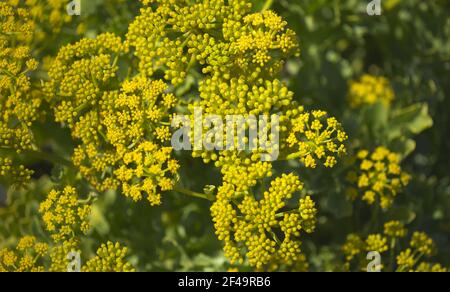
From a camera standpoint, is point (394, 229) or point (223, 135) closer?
point (223, 135)

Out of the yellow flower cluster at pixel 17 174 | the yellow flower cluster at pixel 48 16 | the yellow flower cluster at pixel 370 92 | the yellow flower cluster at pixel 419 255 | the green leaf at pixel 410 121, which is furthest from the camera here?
the yellow flower cluster at pixel 370 92

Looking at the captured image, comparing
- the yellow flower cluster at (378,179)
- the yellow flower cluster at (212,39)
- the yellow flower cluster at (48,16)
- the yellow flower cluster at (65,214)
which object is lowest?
the yellow flower cluster at (65,214)

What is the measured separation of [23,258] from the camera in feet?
5.55

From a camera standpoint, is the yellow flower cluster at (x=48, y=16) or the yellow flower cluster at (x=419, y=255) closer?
the yellow flower cluster at (x=48, y=16)

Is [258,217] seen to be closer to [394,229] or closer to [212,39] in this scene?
[212,39]

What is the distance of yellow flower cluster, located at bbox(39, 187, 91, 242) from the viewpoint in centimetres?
162

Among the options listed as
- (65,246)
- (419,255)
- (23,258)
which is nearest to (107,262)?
(65,246)

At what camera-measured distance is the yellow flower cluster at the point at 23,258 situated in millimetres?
1682

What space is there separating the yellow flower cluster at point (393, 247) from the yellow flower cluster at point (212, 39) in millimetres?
681

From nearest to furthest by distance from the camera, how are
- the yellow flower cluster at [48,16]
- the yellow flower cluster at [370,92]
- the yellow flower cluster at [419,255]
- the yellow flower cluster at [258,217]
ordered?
the yellow flower cluster at [258,217] < the yellow flower cluster at [48,16] < the yellow flower cluster at [419,255] < the yellow flower cluster at [370,92]

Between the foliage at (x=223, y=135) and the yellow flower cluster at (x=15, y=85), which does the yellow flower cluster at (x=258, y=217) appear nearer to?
the foliage at (x=223, y=135)

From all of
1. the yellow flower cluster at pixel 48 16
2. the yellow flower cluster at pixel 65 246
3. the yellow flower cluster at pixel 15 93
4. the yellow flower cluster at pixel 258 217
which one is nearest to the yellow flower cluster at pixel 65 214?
the yellow flower cluster at pixel 65 246

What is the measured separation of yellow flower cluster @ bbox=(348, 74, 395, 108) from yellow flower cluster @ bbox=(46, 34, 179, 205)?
102 centimetres

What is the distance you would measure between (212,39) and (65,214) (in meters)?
0.61
